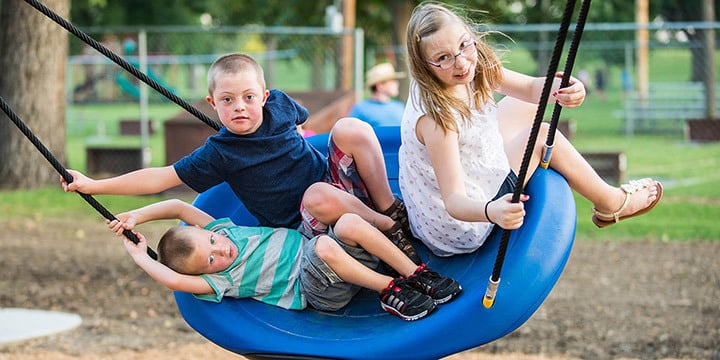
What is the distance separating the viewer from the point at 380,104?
7469 millimetres

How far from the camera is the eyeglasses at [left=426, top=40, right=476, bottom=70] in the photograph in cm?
275

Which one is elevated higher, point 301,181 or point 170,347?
point 301,181

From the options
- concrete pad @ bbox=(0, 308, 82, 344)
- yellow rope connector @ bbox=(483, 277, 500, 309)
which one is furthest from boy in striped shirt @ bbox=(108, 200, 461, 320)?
concrete pad @ bbox=(0, 308, 82, 344)

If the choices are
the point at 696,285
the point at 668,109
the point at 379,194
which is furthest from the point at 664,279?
the point at 668,109

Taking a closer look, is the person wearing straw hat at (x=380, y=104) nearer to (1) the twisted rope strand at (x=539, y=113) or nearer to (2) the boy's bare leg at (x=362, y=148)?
(2) the boy's bare leg at (x=362, y=148)

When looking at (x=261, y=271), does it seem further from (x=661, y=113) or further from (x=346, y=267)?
(x=661, y=113)

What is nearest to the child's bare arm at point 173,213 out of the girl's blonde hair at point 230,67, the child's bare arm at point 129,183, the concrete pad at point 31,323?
the child's bare arm at point 129,183

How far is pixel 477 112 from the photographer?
290 centimetres

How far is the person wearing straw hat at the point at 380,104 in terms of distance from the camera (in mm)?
7236

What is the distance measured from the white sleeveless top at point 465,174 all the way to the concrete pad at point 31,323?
8.90 feet

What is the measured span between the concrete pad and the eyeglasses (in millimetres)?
3089

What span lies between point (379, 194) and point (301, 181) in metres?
0.27

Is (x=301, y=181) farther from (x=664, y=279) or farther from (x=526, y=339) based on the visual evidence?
(x=664, y=279)

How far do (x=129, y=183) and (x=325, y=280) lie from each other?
0.69 metres
